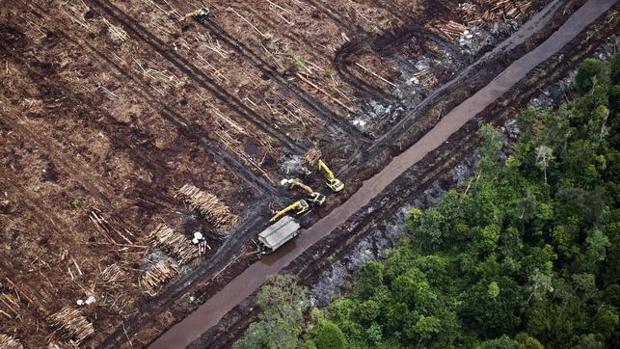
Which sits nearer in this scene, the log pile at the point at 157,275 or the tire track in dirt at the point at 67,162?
the log pile at the point at 157,275

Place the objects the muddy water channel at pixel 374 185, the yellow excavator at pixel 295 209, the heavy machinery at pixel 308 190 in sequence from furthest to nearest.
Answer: the heavy machinery at pixel 308 190, the yellow excavator at pixel 295 209, the muddy water channel at pixel 374 185

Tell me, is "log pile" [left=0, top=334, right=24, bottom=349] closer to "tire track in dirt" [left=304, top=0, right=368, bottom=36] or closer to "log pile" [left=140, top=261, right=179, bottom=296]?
"log pile" [left=140, top=261, right=179, bottom=296]

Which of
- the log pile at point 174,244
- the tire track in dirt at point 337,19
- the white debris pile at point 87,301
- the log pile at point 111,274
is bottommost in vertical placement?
the white debris pile at point 87,301

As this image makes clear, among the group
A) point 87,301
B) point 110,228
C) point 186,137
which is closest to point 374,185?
point 186,137

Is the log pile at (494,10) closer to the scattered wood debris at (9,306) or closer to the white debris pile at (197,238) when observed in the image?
the white debris pile at (197,238)

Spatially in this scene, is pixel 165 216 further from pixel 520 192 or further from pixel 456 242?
pixel 520 192

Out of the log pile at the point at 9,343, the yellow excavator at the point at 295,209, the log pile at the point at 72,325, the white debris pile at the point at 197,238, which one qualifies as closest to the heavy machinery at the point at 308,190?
the yellow excavator at the point at 295,209

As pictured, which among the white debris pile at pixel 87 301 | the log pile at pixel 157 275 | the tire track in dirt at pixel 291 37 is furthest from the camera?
the tire track in dirt at pixel 291 37

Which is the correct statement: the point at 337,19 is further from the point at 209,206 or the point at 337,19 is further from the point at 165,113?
the point at 209,206
